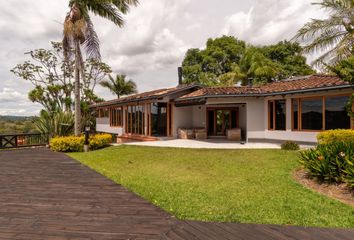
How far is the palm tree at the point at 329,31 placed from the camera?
1425cm

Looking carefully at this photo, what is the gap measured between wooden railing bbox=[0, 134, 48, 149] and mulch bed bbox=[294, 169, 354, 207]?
52.7 ft

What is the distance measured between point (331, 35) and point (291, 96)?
14.1ft

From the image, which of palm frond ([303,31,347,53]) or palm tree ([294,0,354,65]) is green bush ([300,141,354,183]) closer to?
palm tree ([294,0,354,65])

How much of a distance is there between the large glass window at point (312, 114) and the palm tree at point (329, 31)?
2.25m

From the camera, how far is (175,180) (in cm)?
755

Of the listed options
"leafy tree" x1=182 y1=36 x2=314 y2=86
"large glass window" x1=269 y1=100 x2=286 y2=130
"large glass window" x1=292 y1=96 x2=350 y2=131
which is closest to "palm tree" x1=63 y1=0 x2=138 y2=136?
"large glass window" x1=269 y1=100 x2=286 y2=130

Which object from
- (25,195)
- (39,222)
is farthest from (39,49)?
(39,222)

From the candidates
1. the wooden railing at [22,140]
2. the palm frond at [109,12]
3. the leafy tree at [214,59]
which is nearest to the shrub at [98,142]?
the wooden railing at [22,140]

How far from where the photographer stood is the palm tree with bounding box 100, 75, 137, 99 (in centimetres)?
3394

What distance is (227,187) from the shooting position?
22.1 ft

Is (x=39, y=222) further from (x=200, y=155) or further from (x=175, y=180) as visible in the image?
(x=200, y=155)

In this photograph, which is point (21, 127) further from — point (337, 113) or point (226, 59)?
point (337, 113)

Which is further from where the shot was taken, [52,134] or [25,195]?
[52,134]

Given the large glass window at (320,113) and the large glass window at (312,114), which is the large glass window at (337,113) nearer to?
the large glass window at (320,113)
